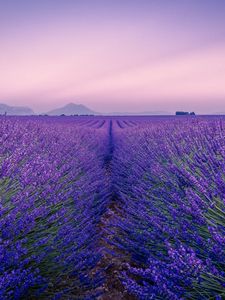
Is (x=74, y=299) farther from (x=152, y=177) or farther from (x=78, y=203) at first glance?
(x=152, y=177)

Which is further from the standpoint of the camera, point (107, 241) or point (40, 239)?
point (107, 241)

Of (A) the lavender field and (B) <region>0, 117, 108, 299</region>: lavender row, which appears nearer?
(A) the lavender field

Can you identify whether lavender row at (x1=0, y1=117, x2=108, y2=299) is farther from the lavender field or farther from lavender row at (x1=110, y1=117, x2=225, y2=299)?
lavender row at (x1=110, y1=117, x2=225, y2=299)

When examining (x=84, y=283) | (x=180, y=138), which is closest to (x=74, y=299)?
(x=84, y=283)

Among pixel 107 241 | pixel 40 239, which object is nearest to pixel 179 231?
pixel 107 241

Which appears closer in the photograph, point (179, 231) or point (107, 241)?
point (179, 231)

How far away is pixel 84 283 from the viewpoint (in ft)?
6.10

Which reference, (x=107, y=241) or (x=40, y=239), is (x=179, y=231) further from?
(x=40, y=239)

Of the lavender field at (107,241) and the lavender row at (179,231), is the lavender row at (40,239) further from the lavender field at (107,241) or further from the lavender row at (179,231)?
the lavender row at (179,231)

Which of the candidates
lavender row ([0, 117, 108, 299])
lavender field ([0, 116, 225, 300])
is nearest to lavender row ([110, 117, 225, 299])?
lavender field ([0, 116, 225, 300])

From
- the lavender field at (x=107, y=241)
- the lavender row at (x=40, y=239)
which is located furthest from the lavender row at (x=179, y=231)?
the lavender row at (x=40, y=239)

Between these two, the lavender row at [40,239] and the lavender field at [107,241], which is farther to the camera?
the lavender row at [40,239]

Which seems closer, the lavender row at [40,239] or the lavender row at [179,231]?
the lavender row at [179,231]

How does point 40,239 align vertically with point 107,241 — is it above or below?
above
